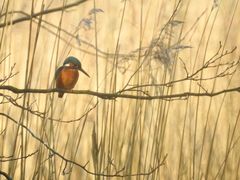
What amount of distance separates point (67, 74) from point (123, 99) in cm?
28

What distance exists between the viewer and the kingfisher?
106 centimetres

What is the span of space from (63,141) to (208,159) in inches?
16.7

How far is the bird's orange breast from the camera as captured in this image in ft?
3.46

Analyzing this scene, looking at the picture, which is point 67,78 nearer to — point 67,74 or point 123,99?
point 67,74

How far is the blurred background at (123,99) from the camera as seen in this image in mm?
1171

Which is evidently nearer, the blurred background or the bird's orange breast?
the bird's orange breast

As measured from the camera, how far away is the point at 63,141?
1.26 meters

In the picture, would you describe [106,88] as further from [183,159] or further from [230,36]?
[230,36]

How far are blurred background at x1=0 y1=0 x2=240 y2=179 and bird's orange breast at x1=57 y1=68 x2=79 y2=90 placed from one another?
6 cm

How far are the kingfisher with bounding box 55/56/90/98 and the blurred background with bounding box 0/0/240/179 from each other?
4cm

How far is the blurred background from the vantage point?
1171 mm

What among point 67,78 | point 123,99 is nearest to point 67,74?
point 67,78

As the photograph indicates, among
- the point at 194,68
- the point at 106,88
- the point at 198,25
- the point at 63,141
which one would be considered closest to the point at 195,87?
the point at 194,68

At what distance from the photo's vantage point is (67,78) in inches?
42.0
